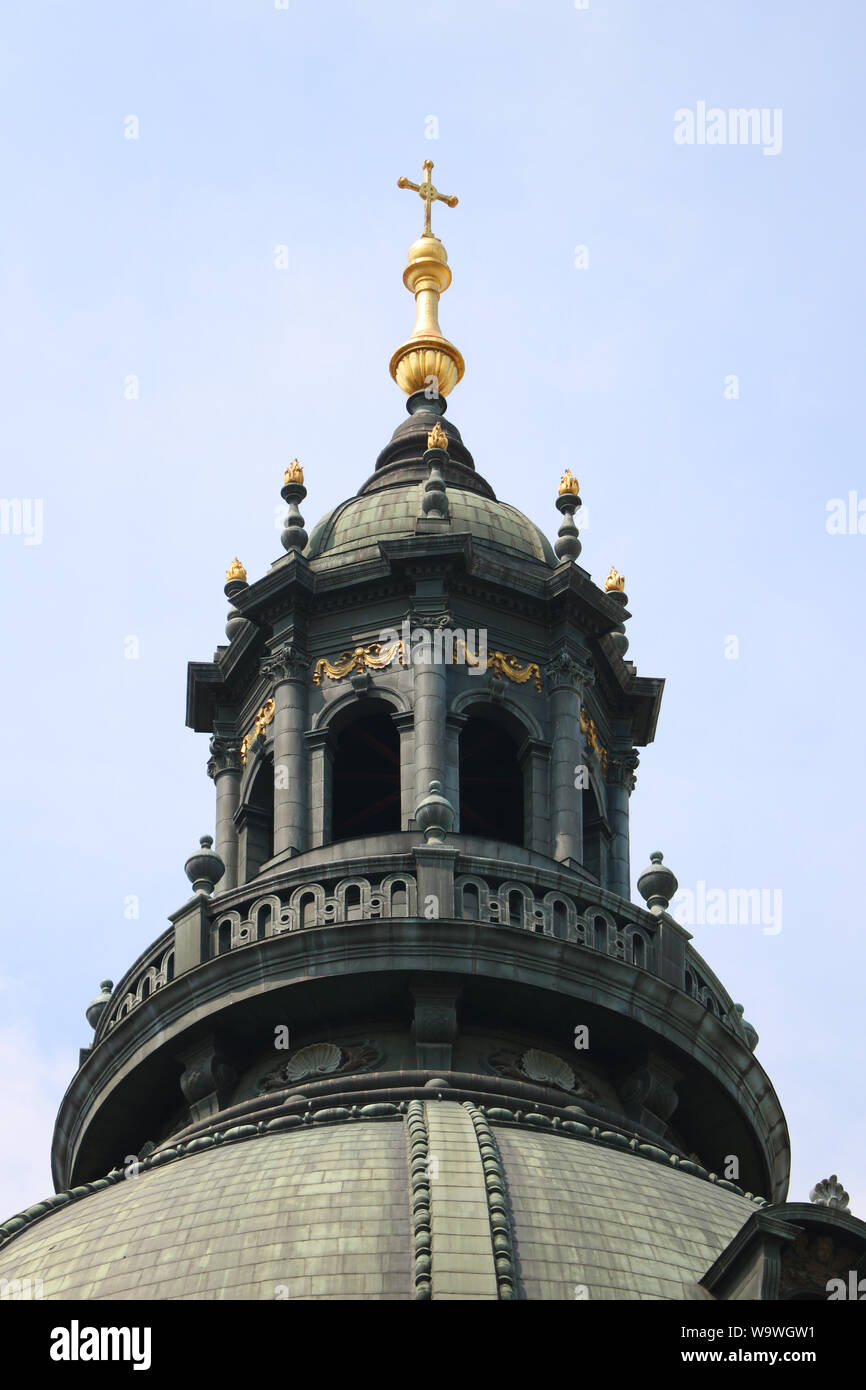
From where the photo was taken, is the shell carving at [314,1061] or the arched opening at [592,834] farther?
the arched opening at [592,834]

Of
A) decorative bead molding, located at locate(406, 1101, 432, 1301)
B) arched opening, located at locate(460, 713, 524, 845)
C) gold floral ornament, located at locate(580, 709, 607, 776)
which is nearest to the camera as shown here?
decorative bead molding, located at locate(406, 1101, 432, 1301)

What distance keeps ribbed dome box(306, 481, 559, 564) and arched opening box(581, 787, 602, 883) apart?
4009mm

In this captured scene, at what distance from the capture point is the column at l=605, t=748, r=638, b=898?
48.4 m

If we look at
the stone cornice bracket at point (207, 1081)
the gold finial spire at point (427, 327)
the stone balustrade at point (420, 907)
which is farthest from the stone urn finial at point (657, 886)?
the gold finial spire at point (427, 327)

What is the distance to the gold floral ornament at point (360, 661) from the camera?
47.2 m

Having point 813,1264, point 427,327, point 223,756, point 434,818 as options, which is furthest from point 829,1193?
point 427,327

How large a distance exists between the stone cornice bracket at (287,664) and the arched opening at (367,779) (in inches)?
50.1

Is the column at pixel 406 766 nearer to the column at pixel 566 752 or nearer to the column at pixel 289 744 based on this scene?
the column at pixel 289 744

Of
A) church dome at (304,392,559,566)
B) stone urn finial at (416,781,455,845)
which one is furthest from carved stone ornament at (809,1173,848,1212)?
church dome at (304,392,559,566)

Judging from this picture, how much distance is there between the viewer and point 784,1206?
1362 inches

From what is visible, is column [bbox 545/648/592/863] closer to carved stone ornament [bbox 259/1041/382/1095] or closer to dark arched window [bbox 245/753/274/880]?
dark arched window [bbox 245/753/274/880]
